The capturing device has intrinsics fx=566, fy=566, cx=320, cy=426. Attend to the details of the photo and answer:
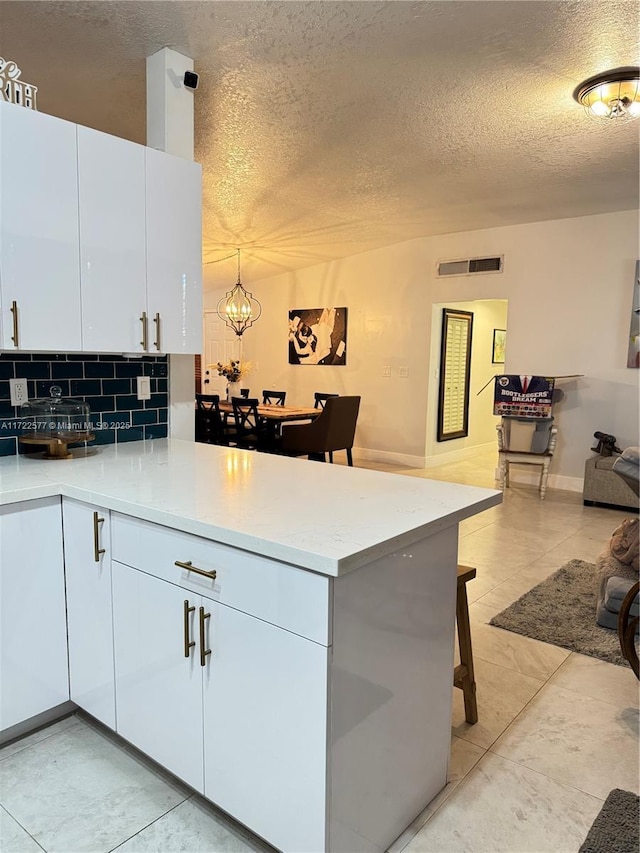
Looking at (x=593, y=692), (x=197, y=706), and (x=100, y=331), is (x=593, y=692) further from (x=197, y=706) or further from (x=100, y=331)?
(x=100, y=331)

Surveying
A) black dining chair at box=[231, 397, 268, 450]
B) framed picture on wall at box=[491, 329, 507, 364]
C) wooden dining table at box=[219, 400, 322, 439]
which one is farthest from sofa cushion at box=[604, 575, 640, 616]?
framed picture on wall at box=[491, 329, 507, 364]

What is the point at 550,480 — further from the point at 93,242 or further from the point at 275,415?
the point at 93,242

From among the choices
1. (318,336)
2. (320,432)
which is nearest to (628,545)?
(320,432)

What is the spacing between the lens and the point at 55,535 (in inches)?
74.2

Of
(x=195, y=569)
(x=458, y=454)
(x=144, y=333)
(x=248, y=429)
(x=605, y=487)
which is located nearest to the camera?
(x=195, y=569)

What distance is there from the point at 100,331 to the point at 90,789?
1586mm

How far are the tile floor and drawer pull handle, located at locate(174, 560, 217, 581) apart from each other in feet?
2.48

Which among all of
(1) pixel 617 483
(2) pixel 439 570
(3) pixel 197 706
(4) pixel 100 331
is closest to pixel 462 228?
(1) pixel 617 483

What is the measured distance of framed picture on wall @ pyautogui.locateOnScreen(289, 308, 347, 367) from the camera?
7578mm

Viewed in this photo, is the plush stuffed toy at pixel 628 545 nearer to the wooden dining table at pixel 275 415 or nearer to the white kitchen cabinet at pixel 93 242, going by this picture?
the white kitchen cabinet at pixel 93 242

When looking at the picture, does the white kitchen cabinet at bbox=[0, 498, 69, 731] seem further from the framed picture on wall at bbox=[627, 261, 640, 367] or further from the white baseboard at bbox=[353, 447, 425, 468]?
the white baseboard at bbox=[353, 447, 425, 468]

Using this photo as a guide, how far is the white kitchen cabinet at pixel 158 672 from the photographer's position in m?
1.54

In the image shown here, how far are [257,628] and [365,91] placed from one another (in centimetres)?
281

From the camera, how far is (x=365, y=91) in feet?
9.81
